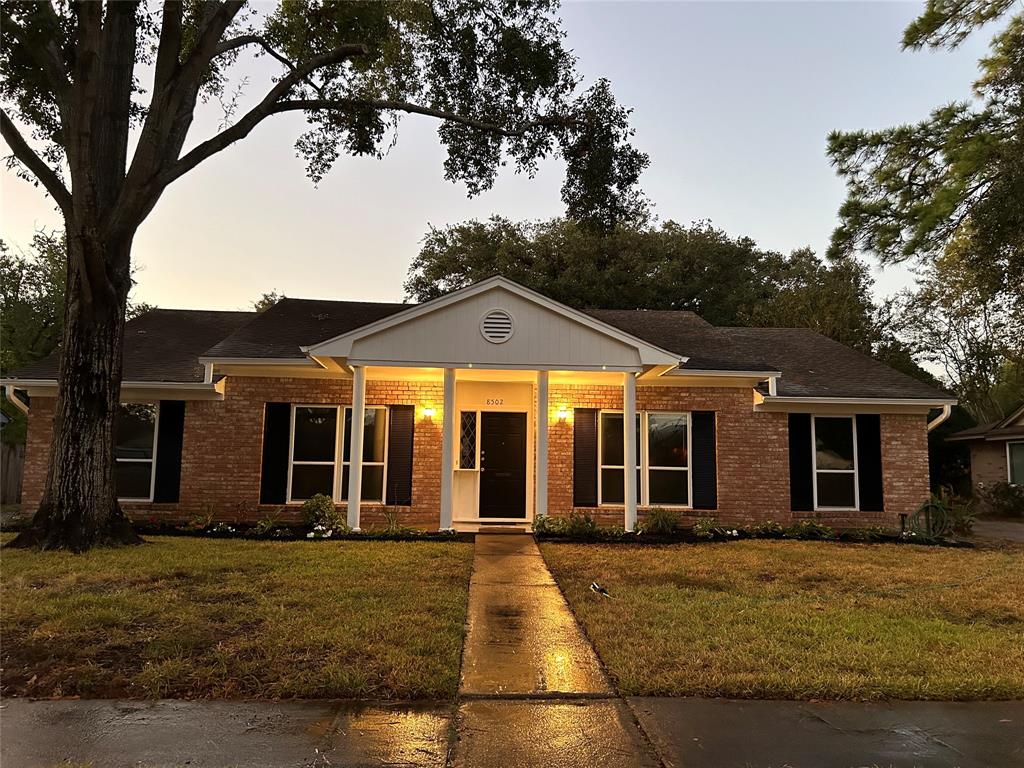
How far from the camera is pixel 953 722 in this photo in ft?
12.1

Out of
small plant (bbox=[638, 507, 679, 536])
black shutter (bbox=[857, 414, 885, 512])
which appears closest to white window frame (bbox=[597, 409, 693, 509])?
small plant (bbox=[638, 507, 679, 536])

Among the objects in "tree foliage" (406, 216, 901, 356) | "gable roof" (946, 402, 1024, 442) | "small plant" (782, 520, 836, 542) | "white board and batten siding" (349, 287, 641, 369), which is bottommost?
"small plant" (782, 520, 836, 542)

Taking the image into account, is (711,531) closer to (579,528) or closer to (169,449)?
(579,528)

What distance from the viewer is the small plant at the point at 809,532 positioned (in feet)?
37.0

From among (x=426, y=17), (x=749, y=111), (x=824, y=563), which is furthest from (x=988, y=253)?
(x=426, y=17)

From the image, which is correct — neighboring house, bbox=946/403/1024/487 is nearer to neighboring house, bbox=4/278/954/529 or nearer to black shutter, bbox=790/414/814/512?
neighboring house, bbox=4/278/954/529

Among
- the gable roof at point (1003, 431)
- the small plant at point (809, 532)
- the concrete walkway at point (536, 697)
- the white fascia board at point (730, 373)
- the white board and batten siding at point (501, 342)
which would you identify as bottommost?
the concrete walkway at point (536, 697)

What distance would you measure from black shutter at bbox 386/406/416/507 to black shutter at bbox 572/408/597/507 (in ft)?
10.0

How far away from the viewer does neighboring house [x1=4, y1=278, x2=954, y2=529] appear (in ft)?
37.7

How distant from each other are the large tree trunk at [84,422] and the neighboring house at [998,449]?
22930 millimetres

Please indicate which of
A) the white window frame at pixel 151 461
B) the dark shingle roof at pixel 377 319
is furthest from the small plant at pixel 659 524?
the white window frame at pixel 151 461

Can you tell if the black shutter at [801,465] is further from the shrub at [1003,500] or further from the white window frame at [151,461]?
the white window frame at [151,461]

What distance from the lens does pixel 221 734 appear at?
11.0ft

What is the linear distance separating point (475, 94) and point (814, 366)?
347 inches
